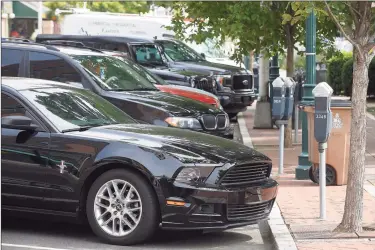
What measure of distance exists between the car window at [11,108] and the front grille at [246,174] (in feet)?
6.40

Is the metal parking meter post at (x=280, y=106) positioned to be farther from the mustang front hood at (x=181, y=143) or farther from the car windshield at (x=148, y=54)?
the car windshield at (x=148, y=54)

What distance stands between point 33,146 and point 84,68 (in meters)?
3.94

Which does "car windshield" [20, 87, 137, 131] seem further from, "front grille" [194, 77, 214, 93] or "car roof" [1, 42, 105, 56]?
"front grille" [194, 77, 214, 93]

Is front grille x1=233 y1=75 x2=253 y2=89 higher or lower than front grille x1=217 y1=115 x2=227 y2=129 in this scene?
higher

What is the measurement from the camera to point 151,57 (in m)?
19.8

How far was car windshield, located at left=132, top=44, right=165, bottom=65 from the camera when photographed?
770 inches

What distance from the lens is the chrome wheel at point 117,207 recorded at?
830 cm

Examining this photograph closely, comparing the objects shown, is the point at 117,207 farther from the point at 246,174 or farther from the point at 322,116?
the point at 322,116

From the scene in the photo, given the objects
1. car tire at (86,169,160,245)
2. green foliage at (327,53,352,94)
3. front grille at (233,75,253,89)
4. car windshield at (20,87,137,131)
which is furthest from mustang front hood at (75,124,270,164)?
green foliage at (327,53,352,94)

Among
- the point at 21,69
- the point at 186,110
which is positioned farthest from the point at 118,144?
the point at 21,69

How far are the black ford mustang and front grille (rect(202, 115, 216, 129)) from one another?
11.3 ft

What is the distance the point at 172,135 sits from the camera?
8.89 meters

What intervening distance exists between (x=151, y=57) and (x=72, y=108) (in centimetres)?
1061

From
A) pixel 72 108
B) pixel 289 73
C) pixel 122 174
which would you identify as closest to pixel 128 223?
pixel 122 174
